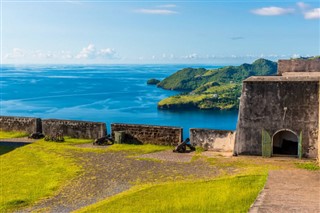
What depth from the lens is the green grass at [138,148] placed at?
59.0 ft

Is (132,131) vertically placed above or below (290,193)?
above

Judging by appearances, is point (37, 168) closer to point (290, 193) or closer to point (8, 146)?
point (8, 146)

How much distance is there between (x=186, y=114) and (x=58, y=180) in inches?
2845

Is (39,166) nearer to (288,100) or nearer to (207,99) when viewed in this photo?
(288,100)

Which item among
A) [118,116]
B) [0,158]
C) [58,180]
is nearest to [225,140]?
[58,180]

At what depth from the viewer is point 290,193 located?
1095cm

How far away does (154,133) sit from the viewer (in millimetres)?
19016

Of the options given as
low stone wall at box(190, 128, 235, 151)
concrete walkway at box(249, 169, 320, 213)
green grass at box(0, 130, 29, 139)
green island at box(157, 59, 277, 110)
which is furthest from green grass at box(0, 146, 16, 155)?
green island at box(157, 59, 277, 110)

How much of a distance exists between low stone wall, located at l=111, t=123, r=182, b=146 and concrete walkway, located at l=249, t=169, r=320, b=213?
20.2 ft

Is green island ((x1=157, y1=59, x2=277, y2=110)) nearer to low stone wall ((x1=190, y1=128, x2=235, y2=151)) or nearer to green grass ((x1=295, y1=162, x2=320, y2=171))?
low stone wall ((x1=190, y1=128, x2=235, y2=151))

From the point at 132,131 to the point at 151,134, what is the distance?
41.8 inches

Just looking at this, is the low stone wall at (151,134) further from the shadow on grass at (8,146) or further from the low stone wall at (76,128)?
the shadow on grass at (8,146)

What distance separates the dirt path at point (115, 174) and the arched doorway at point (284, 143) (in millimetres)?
3382

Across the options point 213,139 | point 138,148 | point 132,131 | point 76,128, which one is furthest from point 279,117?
point 76,128
